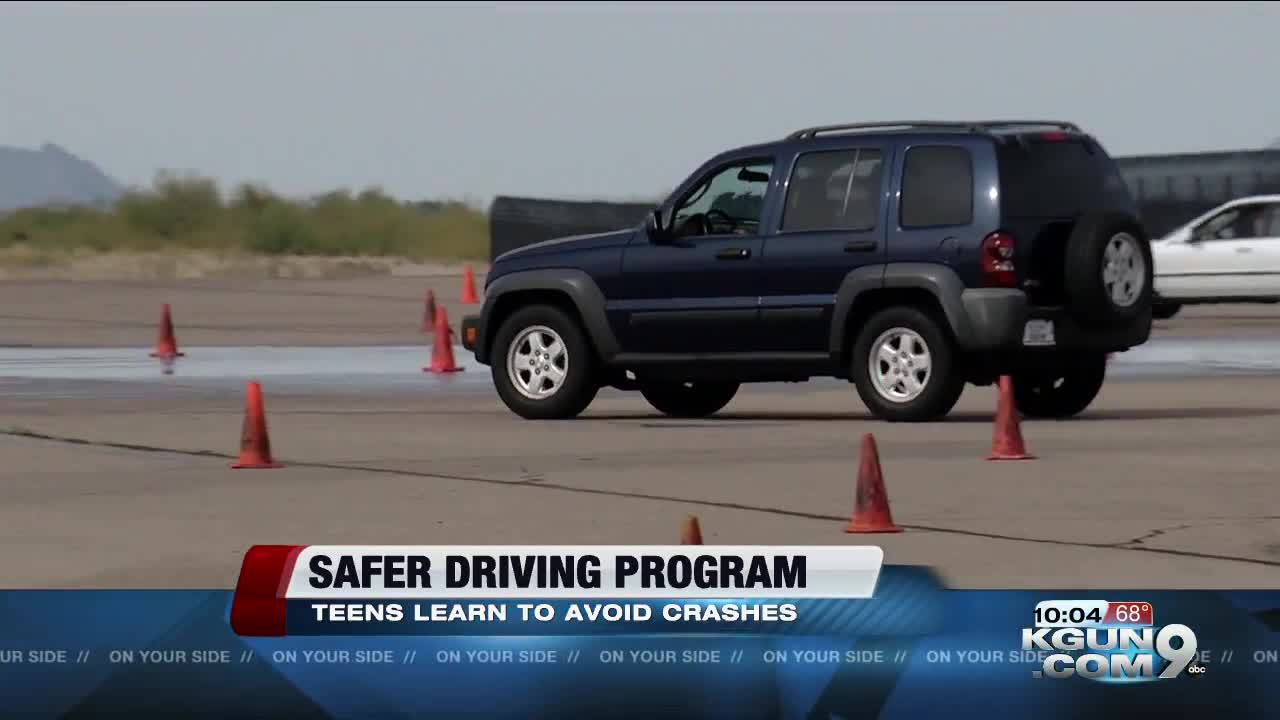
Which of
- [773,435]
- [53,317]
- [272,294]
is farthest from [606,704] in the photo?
[272,294]

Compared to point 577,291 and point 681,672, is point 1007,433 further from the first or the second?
point 681,672

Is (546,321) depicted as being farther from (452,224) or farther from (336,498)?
(452,224)

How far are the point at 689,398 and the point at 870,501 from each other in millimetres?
7789

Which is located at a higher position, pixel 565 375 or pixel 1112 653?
pixel 1112 653

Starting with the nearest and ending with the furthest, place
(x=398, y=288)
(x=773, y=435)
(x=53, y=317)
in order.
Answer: (x=773, y=435) < (x=53, y=317) < (x=398, y=288)

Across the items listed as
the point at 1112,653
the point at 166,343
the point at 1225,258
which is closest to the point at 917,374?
the point at 1112,653

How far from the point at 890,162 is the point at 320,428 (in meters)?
3.95

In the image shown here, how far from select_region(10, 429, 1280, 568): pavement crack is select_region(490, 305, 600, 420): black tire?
3.07 m

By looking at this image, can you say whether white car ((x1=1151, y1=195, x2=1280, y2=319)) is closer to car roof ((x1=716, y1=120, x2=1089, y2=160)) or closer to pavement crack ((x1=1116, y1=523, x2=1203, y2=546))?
car roof ((x1=716, y1=120, x2=1089, y2=160))

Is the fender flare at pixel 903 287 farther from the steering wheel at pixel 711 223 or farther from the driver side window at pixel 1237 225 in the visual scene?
the driver side window at pixel 1237 225

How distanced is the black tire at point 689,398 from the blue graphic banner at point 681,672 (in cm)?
1197

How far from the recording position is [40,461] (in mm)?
15430

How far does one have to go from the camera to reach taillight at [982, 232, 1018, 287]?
17.2m

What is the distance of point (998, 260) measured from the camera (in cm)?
1725
